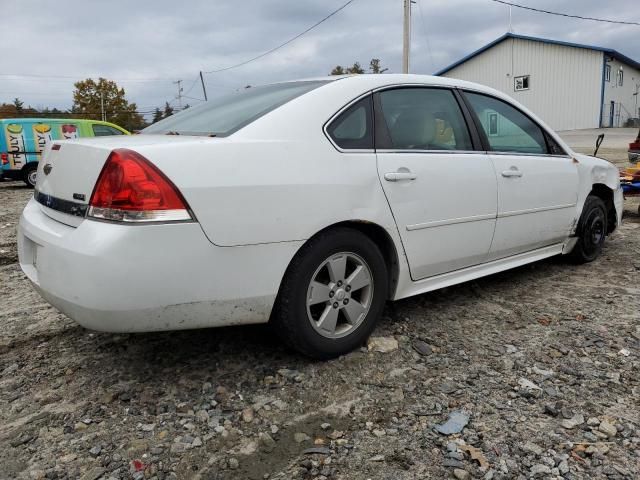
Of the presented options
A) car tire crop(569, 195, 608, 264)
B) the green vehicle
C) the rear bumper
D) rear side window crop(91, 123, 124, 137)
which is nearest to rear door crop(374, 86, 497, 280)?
the rear bumper

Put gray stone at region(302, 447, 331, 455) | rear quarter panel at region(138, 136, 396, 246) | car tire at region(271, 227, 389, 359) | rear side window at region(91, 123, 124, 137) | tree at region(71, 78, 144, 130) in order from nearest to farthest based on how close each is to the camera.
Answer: gray stone at region(302, 447, 331, 455) < rear quarter panel at region(138, 136, 396, 246) < car tire at region(271, 227, 389, 359) < rear side window at region(91, 123, 124, 137) < tree at region(71, 78, 144, 130)

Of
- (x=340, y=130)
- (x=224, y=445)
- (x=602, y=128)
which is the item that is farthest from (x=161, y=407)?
(x=602, y=128)

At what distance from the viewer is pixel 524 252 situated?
→ 12.4 feet

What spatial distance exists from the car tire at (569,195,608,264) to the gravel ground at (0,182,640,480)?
1.07m

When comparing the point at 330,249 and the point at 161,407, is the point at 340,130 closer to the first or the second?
the point at 330,249

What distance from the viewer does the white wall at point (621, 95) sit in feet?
107

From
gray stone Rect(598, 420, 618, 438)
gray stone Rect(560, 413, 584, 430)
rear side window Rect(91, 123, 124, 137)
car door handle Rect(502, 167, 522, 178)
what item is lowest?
gray stone Rect(598, 420, 618, 438)

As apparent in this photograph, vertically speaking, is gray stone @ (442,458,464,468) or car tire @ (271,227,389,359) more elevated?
car tire @ (271,227,389,359)

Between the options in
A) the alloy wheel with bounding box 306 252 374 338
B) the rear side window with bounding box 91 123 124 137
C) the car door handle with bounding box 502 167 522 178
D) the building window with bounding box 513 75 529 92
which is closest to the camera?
the alloy wheel with bounding box 306 252 374 338

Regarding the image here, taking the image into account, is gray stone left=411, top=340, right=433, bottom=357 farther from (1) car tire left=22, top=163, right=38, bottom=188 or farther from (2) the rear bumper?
(1) car tire left=22, top=163, right=38, bottom=188

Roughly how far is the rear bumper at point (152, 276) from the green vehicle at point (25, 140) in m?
11.7

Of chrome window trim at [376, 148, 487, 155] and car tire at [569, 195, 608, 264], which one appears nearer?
chrome window trim at [376, 148, 487, 155]

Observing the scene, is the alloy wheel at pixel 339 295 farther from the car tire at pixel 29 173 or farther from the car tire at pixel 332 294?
the car tire at pixel 29 173

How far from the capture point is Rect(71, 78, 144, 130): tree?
5272cm
